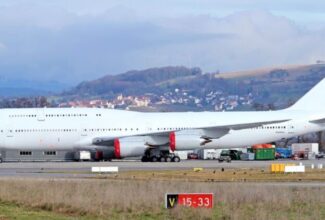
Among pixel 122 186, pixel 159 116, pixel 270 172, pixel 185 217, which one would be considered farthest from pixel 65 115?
pixel 185 217

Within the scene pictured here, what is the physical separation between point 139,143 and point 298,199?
43.8 metres

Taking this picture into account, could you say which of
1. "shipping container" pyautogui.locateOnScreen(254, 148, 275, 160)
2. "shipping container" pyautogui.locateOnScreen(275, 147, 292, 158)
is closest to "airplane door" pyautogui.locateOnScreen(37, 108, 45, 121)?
"shipping container" pyautogui.locateOnScreen(254, 148, 275, 160)

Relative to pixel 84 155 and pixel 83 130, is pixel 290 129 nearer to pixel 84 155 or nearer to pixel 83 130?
pixel 83 130

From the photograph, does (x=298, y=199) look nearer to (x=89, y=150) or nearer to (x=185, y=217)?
(x=185, y=217)

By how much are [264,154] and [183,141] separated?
64.1 feet

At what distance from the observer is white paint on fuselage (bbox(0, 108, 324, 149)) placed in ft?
250

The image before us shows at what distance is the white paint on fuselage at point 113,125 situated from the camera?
76.3m

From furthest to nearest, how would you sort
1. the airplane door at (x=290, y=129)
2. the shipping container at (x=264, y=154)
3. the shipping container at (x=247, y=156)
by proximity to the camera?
the shipping container at (x=264, y=154), the shipping container at (x=247, y=156), the airplane door at (x=290, y=129)

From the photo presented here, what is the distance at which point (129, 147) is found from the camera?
2886 inches

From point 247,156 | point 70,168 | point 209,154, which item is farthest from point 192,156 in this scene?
point 70,168

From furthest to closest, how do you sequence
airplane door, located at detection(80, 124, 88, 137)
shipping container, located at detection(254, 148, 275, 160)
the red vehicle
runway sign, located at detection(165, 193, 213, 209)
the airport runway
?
1. the red vehicle
2. shipping container, located at detection(254, 148, 275, 160)
3. airplane door, located at detection(80, 124, 88, 137)
4. the airport runway
5. runway sign, located at detection(165, 193, 213, 209)

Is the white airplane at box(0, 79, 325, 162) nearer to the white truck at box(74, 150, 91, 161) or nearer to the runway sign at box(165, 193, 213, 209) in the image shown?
the white truck at box(74, 150, 91, 161)

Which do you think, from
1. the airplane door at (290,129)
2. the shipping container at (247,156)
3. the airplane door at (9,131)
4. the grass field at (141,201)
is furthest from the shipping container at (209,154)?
the grass field at (141,201)

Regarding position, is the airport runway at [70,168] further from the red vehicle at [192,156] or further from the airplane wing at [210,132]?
the red vehicle at [192,156]
